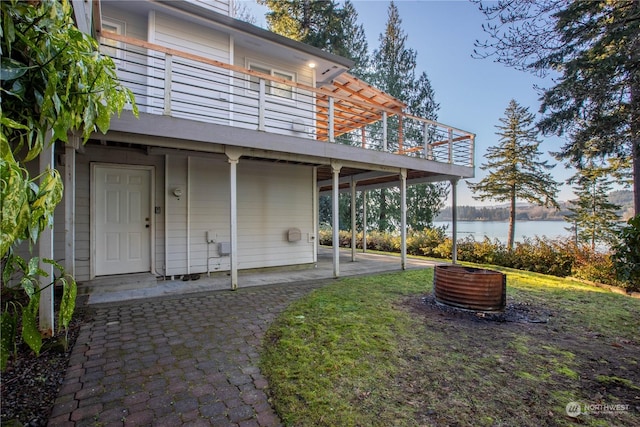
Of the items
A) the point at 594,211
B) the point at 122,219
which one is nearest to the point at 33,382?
the point at 122,219

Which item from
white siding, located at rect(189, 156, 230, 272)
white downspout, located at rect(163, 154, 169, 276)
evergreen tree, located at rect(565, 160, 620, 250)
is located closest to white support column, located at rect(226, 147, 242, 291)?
white siding, located at rect(189, 156, 230, 272)

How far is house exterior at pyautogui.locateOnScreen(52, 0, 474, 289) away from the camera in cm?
547

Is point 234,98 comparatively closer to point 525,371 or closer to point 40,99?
point 40,99

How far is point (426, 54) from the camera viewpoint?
68.4ft

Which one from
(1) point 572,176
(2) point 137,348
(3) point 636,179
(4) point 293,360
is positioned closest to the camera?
(4) point 293,360

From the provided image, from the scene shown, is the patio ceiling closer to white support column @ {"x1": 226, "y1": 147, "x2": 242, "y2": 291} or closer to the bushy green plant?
white support column @ {"x1": 226, "y1": 147, "x2": 242, "y2": 291}

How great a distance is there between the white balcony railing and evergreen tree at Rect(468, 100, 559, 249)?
42.7 feet

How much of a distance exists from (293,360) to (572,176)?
857 inches

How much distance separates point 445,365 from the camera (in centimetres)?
301

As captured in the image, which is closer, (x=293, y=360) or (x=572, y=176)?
(x=293, y=360)

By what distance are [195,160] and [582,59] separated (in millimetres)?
10264

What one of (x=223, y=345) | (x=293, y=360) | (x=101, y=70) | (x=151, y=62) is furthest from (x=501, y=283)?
(x=151, y=62)

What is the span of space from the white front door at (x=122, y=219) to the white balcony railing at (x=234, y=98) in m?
1.41

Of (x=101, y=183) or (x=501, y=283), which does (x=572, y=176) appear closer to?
(x=501, y=283)
